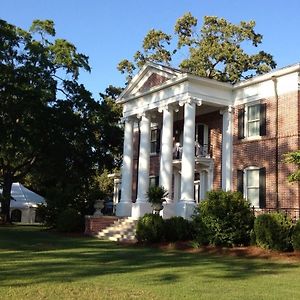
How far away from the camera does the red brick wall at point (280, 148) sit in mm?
21016

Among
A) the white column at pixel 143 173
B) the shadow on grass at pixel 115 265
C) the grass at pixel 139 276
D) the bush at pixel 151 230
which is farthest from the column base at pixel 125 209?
the grass at pixel 139 276

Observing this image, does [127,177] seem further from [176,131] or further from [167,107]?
[167,107]

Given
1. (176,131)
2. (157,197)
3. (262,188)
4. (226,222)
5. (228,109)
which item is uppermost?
(228,109)

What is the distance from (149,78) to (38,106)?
9.50 m

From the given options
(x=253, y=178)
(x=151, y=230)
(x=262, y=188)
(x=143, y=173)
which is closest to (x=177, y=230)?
(x=151, y=230)

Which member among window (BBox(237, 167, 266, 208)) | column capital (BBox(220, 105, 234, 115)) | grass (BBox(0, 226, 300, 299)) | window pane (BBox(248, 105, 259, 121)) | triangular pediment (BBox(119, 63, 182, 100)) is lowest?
grass (BBox(0, 226, 300, 299))

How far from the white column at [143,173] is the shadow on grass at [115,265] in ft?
25.8

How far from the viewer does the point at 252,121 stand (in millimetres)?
23219

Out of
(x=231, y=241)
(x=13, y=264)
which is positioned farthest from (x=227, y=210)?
(x=13, y=264)

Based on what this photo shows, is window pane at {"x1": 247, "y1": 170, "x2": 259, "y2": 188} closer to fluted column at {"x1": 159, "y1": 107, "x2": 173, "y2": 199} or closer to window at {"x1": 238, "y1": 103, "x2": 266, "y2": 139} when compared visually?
window at {"x1": 238, "y1": 103, "x2": 266, "y2": 139}

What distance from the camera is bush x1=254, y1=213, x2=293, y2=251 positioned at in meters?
15.9

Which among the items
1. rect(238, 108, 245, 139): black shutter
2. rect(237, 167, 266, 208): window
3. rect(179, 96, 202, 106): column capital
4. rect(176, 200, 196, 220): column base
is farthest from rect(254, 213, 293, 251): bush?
rect(179, 96, 202, 106): column capital

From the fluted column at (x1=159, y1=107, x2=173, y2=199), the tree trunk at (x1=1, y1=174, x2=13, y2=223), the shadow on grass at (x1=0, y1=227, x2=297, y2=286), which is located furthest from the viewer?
the tree trunk at (x1=1, y1=174, x2=13, y2=223)

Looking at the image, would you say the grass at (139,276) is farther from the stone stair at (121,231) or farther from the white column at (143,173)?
the white column at (143,173)
